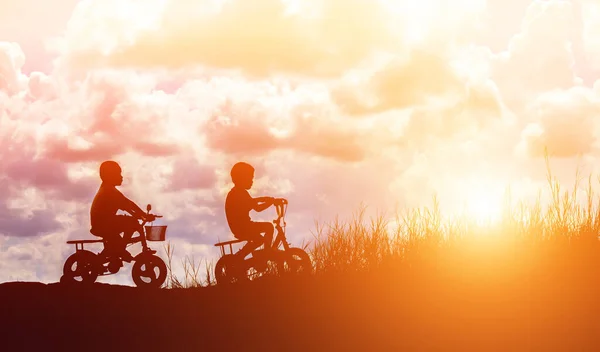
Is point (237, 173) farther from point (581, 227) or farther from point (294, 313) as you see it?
point (581, 227)

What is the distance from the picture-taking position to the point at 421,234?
10.7 meters

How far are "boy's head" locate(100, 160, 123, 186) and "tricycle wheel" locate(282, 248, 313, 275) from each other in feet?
9.05

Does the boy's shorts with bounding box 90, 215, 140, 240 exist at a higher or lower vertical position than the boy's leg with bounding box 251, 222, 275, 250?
higher

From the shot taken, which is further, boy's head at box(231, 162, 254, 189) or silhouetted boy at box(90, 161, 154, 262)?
silhouetted boy at box(90, 161, 154, 262)

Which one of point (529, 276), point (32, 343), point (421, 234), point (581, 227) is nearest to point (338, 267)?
point (421, 234)

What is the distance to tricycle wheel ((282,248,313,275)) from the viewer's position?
997cm

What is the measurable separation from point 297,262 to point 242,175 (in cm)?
140

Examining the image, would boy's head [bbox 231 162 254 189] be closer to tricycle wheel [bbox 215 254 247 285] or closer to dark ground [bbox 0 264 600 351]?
tricycle wheel [bbox 215 254 247 285]

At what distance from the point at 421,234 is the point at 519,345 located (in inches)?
138

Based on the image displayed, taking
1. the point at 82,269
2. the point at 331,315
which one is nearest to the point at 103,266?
the point at 82,269

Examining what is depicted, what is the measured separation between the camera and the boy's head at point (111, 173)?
1070cm

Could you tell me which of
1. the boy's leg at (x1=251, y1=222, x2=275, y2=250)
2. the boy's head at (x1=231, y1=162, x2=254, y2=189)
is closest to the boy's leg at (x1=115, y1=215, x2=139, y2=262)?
the boy's head at (x1=231, y1=162, x2=254, y2=189)

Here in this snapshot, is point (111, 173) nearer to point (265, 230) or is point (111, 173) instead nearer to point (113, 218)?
point (113, 218)

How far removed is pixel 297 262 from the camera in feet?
32.9
